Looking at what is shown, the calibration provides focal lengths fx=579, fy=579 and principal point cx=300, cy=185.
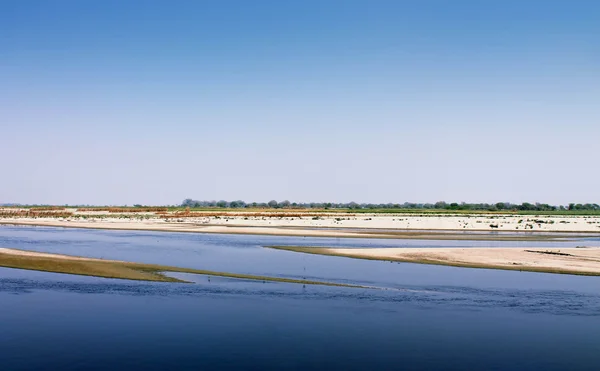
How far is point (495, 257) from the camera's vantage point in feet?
148

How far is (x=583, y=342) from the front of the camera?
19938 millimetres

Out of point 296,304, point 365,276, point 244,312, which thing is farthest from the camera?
point 365,276

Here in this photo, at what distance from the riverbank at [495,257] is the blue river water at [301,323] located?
4059 millimetres

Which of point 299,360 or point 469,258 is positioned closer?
point 299,360

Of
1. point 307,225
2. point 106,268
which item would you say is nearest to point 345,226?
point 307,225

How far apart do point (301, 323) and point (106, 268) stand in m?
18.2

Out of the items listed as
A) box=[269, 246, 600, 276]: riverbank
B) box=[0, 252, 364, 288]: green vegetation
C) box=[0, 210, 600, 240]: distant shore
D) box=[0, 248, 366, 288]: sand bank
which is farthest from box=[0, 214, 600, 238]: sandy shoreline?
box=[0, 252, 364, 288]: green vegetation

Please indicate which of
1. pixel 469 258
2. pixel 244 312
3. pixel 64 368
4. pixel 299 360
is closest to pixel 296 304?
pixel 244 312

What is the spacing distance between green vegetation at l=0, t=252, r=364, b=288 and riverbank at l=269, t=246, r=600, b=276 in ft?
46.9

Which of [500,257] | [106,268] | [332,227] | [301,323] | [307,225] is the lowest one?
[301,323]

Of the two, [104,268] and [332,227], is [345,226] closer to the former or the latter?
[332,227]

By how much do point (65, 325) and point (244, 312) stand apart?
6.79 metres

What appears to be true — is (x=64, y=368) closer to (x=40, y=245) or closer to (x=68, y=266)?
(x=68, y=266)

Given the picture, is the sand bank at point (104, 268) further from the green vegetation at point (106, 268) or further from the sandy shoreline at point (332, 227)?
the sandy shoreline at point (332, 227)
